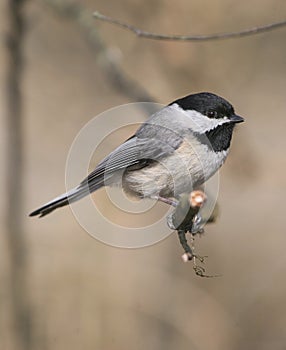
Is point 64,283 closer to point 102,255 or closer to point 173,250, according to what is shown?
point 102,255

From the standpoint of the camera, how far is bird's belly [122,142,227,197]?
2723 millimetres

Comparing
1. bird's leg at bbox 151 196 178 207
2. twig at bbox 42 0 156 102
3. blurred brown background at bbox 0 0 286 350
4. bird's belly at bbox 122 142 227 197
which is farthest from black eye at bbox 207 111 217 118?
blurred brown background at bbox 0 0 286 350

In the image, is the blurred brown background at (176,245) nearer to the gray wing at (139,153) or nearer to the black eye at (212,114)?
Answer: the gray wing at (139,153)

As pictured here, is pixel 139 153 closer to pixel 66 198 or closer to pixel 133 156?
pixel 133 156

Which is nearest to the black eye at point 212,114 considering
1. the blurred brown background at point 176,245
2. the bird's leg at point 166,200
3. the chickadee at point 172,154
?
the chickadee at point 172,154

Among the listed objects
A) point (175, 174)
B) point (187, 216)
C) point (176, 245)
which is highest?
point (175, 174)

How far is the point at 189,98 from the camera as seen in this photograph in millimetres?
2758

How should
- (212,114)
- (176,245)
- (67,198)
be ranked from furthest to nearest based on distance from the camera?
(176,245), (67,198), (212,114)

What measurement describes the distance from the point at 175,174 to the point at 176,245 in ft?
5.98

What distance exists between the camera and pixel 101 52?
371cm

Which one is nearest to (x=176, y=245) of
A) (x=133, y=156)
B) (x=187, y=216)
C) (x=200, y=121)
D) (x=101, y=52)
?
(x=101, y=52)

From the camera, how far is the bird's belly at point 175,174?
8.93ft

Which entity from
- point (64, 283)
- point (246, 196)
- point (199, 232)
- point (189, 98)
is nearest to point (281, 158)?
point (246, 196)

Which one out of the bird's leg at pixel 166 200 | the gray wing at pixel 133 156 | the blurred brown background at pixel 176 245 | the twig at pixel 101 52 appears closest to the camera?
the bird's leg at pixel 166 200
